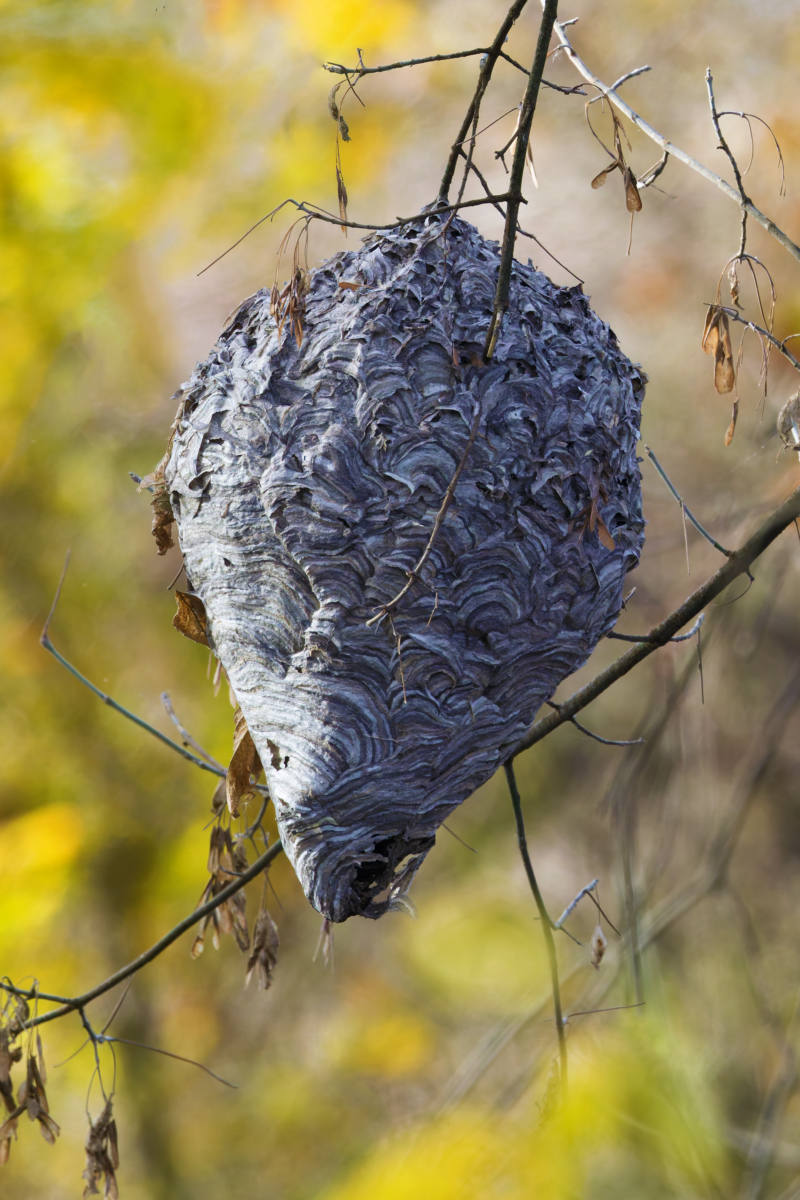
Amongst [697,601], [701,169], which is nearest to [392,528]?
[697,601]

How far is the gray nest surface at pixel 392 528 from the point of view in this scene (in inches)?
62.6

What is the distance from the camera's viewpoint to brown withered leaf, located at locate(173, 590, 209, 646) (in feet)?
6.05

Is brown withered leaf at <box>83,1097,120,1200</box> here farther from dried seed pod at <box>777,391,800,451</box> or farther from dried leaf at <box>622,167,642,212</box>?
dried leaf at <box>622,167,642,212</box>

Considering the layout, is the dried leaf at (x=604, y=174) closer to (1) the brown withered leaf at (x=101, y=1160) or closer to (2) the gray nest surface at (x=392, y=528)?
(2) the gray nest surface at (x=392, y=528)

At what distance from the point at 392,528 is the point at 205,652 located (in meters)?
4.31

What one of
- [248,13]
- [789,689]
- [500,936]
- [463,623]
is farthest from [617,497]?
[248,13]

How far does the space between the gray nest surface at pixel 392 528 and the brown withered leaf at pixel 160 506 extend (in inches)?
5.0

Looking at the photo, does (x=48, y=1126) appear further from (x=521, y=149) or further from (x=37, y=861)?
(x=37, y=861)

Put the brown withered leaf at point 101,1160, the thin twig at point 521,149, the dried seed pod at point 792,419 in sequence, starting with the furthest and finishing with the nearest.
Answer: the brown withered leaf at point 101,1160, the dried seed pod at point 792,419, the thin twig at point 521,149

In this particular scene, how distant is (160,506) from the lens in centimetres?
185

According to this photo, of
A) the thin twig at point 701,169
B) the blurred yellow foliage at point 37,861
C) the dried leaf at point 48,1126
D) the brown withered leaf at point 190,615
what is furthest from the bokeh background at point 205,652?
the brown withered leaf at point 190,615

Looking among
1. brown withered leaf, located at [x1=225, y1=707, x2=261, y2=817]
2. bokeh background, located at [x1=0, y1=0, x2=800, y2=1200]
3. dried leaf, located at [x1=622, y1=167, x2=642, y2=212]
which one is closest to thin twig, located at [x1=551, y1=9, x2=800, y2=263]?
dried leaf, located at [x1=622, y1=167, x2=642, y2=212]

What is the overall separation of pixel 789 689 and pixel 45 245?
508 centimetres

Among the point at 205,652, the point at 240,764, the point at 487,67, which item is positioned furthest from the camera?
the point at 205,652
